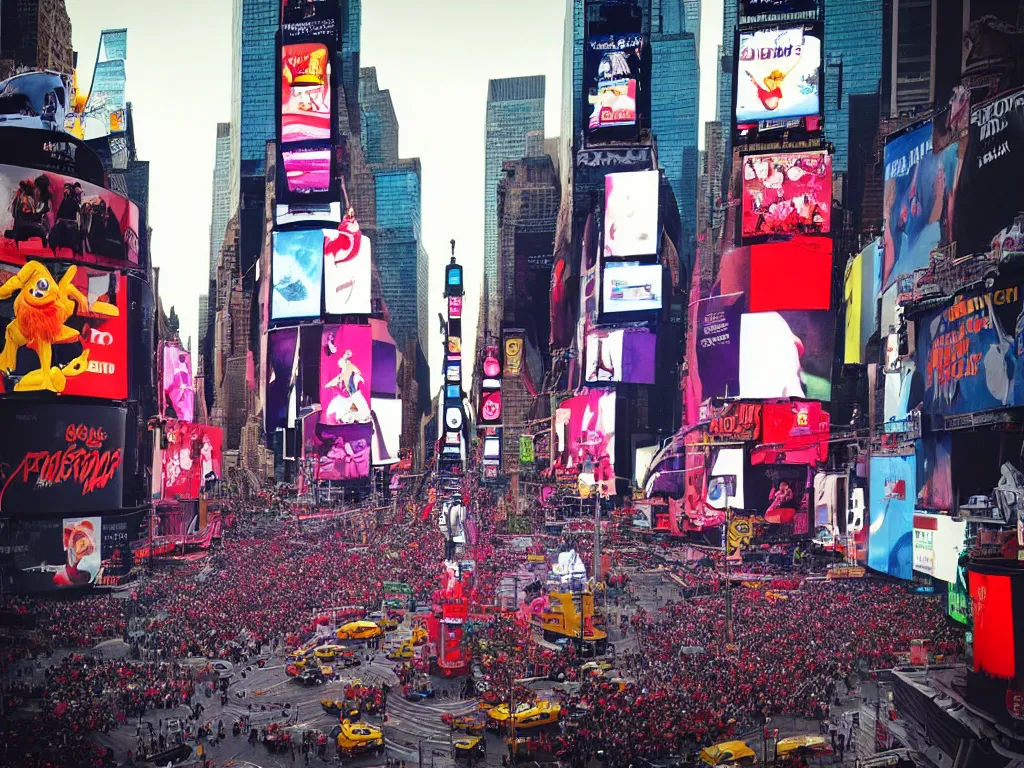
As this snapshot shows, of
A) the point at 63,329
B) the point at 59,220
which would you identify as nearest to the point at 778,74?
the point at 59,220

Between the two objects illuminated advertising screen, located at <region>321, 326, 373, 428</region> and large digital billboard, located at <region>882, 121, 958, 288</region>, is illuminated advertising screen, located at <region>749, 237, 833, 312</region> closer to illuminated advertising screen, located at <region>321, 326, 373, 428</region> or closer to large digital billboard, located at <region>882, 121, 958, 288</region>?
large digital billboard, located at <region>882, 121, 958, 288</region>

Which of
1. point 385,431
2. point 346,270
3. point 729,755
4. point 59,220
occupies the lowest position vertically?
point 729,755

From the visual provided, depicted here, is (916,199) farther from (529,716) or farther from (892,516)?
(529,716)

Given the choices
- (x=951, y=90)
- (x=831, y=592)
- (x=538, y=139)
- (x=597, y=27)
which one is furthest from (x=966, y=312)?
(x=597, y=27)

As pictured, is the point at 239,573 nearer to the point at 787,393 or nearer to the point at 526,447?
the point at 526,447

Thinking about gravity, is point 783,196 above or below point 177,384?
above
